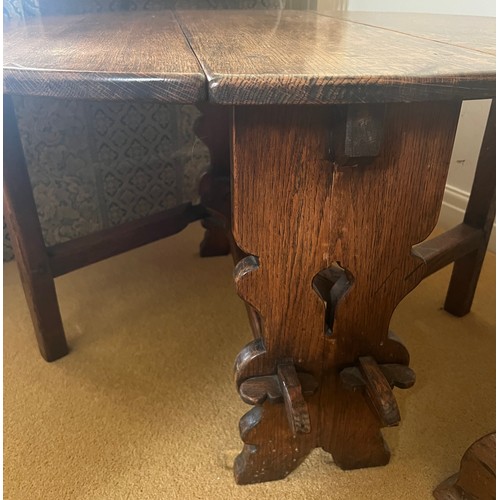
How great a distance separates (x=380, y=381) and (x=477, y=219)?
0.65 metres

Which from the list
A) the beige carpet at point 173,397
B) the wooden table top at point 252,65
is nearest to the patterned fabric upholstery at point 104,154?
the beige carpet at point 173,397

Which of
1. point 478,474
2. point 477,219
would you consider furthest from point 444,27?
point 478,474

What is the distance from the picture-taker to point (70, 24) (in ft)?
3.42

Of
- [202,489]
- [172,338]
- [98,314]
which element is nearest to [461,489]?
[202,489]

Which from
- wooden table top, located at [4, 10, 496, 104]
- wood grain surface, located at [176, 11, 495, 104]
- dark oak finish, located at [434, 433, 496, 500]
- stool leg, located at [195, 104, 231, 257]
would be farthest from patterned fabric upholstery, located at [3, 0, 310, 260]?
dark oak finish, located at [434, 433, 496, 500]

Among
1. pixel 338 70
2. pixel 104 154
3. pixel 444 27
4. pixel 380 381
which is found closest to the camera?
pixel 338 70

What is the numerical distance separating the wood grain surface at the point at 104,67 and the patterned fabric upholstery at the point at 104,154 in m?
0.66

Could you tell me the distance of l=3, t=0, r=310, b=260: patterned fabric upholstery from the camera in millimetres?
1488

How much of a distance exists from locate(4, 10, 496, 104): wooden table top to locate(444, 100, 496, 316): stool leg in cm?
29

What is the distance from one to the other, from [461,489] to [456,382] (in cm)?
33

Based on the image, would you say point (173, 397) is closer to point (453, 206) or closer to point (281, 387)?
point (281, 387)

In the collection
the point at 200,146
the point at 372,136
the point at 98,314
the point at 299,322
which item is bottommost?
the point at 98,314

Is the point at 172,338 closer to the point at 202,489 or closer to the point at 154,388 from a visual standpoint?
the point at 154,388

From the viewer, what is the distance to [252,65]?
0.56m
